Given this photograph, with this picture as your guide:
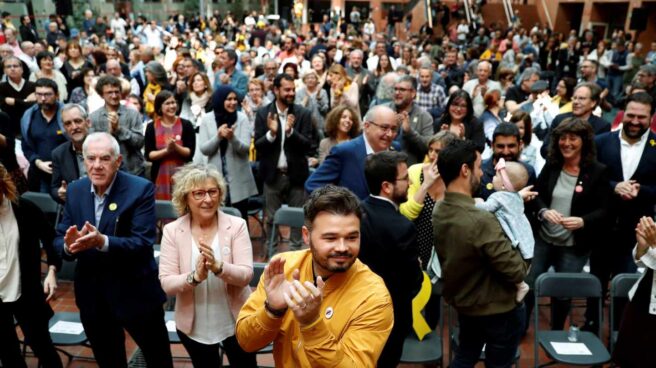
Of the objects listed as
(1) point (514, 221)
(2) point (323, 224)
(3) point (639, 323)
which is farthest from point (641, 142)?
(2) point (323, 224)

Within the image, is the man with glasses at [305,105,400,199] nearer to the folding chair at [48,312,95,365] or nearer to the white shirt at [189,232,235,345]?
the white shirt at [189,232,235,345]

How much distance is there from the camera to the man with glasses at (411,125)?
199 inches

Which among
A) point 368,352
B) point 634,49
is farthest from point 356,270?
point 634,49

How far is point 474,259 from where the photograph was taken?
284cm

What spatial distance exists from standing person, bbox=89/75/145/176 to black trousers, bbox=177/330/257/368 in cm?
246

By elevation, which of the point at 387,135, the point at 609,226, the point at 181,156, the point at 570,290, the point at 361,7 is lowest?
the point at 570,290

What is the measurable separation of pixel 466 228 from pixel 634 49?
14120 millimetres

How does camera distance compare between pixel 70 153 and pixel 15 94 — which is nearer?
pixel 70 153

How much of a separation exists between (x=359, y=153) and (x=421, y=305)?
111cm

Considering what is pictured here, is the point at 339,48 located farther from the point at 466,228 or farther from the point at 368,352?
the point at 368,352

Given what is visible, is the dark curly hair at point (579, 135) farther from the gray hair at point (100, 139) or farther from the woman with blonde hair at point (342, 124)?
the gray hair at point (100, 139)

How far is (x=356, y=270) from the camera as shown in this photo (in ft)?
6.44

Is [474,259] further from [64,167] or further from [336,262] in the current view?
[64,167]

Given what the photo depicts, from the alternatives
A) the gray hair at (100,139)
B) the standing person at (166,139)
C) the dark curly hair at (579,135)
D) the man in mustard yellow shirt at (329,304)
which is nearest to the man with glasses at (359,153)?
the dark curly hair at (579,135)
